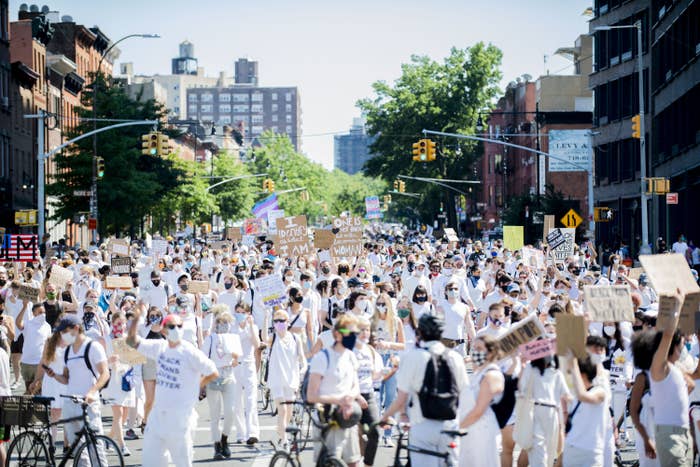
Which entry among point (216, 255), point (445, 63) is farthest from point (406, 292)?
point (445, 63)

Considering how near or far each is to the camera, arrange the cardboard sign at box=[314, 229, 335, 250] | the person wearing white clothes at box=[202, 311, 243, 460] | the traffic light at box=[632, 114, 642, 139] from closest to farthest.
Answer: the person wearing white clothes at box=[202, 311, 243, 460]
the cardboard sign at box=[314, 229, 335, 250]
the traffic light at box=[632, 114, 642, 139]

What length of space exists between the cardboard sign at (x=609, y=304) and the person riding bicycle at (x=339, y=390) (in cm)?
228

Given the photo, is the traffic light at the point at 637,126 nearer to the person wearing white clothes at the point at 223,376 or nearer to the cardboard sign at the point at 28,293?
the cardboard sign at the point at 28,293

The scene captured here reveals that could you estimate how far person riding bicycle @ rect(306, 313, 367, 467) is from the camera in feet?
Result: 34.5

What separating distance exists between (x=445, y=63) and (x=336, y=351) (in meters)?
84.6

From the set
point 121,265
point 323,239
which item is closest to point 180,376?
point 121,265

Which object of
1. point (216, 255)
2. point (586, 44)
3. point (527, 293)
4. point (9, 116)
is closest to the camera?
point (527, 293)

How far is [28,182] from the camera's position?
7062 centimetres

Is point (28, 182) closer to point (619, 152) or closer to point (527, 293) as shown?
point (619, 152)

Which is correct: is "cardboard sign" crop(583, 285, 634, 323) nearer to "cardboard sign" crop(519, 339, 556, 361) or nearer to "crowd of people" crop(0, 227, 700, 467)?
"crowd of people" crop(0, 227, 700, 467)

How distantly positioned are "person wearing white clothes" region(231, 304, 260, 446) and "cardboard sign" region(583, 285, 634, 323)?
5.05 meters

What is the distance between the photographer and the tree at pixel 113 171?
196ft

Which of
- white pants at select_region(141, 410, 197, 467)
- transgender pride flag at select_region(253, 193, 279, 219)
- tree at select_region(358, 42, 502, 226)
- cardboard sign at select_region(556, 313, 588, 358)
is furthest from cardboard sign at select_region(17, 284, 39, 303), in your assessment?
tree at select_region(358, 42, 502, 226)

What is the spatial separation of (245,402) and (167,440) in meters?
4.17
